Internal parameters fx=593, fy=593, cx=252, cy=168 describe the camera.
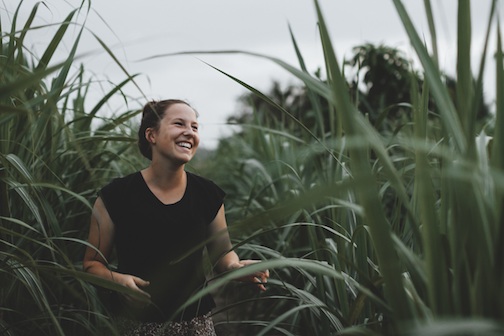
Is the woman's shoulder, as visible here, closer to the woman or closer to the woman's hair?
the woman

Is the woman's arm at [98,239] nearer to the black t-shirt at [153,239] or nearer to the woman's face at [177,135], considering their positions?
the black t-shirt at [153,239]

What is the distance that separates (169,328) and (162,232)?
0.25m

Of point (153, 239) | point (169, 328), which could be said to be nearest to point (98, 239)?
point (153, 239)

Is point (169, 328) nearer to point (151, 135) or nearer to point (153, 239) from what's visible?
point (153, 239)

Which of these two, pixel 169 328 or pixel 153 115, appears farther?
pixel 153 115

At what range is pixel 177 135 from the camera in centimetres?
160

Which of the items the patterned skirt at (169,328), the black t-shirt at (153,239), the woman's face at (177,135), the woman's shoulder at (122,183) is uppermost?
the woman's face at (177,135)

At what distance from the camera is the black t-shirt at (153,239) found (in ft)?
5.15

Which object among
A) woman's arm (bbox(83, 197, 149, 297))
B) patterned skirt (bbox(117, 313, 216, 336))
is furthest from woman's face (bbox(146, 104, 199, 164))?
patterned skirt (bbox(117, 313, 216, 336))

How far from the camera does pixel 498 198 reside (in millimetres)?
762

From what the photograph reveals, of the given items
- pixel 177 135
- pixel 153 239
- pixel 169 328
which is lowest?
pixel 169 328

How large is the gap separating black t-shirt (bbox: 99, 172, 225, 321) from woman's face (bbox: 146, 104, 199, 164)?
0.36ft

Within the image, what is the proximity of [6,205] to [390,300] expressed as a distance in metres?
1.04

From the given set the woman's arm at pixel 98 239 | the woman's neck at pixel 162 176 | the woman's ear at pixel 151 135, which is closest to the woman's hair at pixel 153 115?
the woman's ear at pixel 151 135
